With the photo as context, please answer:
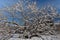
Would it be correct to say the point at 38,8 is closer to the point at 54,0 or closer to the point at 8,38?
the point at 54,0

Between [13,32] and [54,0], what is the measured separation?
4.09ft

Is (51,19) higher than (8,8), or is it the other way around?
(8,8)

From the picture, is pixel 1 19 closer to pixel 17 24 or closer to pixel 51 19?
pixel 17 24

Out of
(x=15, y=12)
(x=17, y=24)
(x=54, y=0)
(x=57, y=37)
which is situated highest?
(x=54, y=0)

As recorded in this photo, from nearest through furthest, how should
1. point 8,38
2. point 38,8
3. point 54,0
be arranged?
point 8,38
point 38,8
point 54,0

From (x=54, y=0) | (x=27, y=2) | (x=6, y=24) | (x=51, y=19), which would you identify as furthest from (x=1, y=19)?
(x=54, y=0)

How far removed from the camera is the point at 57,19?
3.69m

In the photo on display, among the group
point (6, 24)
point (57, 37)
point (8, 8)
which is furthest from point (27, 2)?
point (57, 37)

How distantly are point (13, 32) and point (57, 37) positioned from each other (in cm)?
92

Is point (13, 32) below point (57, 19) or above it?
below

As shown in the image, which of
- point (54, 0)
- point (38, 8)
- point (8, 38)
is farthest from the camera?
point (54, 0)

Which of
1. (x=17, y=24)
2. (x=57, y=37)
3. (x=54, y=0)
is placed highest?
(x=54, y=0)

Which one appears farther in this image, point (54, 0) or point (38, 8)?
point (54, 0)

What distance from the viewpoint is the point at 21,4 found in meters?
3.48
